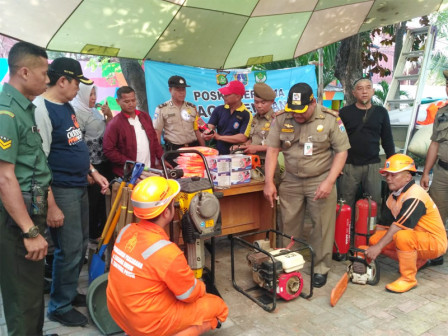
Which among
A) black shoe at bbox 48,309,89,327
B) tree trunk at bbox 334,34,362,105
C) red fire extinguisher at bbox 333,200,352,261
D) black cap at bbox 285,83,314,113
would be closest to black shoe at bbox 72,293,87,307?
black shoe at bbox 48,309,89,327

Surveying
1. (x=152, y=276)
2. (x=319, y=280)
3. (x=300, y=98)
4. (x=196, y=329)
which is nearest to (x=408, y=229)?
(x=319, y=280)

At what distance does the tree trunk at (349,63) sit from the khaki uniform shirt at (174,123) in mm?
4482

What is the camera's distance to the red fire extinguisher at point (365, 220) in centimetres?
433

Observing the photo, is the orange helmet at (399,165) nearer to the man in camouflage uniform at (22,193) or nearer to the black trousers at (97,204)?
the man in camouflage uniform at (22,193)

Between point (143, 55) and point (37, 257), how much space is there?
3.90m

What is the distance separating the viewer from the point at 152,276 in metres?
2.30

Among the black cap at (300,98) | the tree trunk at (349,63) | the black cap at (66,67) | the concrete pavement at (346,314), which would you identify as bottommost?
the concrete pavement at (346,314)

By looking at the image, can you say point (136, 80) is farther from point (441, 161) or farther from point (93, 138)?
point (441, 161)

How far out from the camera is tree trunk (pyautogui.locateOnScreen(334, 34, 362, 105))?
811 cm

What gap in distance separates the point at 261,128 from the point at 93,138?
204 cm

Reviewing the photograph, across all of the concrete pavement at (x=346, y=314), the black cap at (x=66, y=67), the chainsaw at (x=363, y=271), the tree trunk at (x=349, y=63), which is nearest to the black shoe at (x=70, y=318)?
the concrete pavement at (x=346, y=314)

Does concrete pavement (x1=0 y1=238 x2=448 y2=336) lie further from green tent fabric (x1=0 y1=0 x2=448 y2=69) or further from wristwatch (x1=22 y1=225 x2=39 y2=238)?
green tent fabric (x1=0 y1=0 x2=448 y2=69)

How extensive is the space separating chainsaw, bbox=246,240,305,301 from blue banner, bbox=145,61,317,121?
3427 millimetres

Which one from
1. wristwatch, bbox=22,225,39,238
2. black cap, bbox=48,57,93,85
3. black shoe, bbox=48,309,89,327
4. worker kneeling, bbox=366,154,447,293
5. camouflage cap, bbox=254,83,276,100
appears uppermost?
black cap, bbox=48,57,93,85
